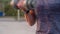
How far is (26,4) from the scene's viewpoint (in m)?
1.12

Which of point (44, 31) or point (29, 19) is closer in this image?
point (44, 31)

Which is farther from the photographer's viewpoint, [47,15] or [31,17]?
[31,17]

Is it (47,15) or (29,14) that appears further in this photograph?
(29,14)

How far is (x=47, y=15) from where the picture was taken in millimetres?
1124

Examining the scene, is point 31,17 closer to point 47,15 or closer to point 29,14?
point 29,14

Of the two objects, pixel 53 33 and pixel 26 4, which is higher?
pixel 26 4

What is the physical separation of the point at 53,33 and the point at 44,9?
136mm

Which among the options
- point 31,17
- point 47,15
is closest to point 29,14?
point 31,17

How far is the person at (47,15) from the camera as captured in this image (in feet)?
3.63

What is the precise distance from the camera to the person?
111cm

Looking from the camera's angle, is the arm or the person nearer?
the person

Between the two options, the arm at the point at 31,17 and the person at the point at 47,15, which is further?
the arm at the point at 31,17

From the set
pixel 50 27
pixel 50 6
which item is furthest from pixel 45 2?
pixel 50 27

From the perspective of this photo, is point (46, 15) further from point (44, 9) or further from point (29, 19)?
point (29, 19)
